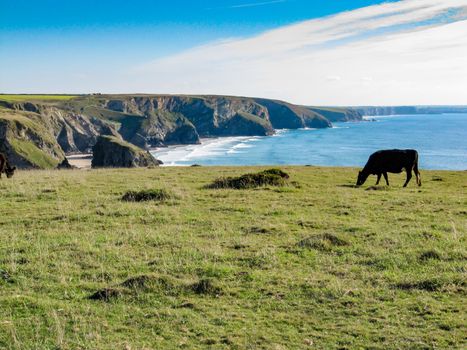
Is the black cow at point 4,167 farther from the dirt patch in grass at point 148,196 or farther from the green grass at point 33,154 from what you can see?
the green grass at point 33,154

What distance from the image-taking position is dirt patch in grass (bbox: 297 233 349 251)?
12270 millimetres

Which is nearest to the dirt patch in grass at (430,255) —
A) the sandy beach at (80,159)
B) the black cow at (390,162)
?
the black cow at (390,162)

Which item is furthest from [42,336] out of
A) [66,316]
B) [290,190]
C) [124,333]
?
[290,190]

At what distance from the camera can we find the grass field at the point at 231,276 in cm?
732

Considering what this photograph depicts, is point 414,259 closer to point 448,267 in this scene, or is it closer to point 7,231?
point 448,267

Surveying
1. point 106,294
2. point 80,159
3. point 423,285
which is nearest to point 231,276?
point 106,294

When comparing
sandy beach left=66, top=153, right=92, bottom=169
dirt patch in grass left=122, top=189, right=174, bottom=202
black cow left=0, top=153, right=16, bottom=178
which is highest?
black cow left=0, top=153, right=16, bottom=178

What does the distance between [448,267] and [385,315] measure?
11.3 feet

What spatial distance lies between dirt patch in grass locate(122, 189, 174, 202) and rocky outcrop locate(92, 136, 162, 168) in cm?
11427

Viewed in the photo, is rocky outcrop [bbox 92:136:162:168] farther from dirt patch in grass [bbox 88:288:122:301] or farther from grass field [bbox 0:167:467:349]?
dirt patch in grass [bbox 88:288:122:301]

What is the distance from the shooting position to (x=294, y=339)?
282 inches

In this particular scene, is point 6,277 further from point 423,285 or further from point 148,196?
point 148,196

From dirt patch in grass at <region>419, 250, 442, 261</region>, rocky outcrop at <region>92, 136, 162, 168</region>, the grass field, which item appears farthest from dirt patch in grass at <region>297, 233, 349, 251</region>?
rocky outcrop at <region>92, 136, 162, 168</region>

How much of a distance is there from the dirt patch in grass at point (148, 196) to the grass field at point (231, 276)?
1.70 metres
